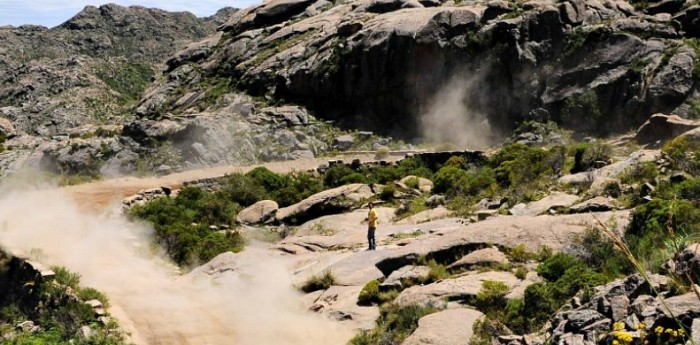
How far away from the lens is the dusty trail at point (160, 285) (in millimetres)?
16000

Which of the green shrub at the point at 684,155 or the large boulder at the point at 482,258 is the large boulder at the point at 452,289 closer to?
the large boulder at the point at 482,258

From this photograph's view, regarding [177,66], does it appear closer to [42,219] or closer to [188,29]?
[42,219]

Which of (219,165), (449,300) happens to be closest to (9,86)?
(219,165)

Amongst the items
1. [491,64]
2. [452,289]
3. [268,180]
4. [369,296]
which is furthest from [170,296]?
[491,64]

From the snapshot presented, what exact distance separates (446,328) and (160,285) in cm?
1014

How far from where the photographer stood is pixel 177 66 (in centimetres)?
6788

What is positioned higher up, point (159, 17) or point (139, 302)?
point (159, 17)

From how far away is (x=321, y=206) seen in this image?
2981 centimetres

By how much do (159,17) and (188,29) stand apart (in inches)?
273

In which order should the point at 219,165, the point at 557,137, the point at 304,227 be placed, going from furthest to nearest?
1. the point at 219,165
2. the point at 557,137
3. the point at 304,227

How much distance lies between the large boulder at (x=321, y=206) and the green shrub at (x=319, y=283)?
34.9 ft

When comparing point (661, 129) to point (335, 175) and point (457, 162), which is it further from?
point (335, 175)

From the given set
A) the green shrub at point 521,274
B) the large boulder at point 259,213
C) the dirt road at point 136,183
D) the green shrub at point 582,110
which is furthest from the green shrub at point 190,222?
the green shrub at point 582,110

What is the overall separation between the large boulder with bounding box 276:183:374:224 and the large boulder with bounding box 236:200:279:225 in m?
0.47
